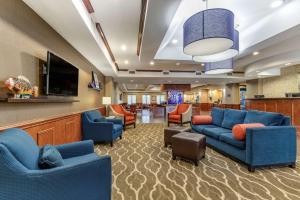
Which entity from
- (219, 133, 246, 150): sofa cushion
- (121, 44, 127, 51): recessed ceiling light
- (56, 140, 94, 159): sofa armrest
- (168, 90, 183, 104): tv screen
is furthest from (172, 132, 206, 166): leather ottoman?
(168, 90, 183, 104): tv screen

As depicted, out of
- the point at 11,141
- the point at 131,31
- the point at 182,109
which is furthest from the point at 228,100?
the point at 11,141

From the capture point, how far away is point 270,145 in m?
2.59

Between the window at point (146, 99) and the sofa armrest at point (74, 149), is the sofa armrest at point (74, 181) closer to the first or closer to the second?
the sofa armrest at point (74, 149)

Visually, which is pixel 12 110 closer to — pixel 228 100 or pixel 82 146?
pixel 82 146

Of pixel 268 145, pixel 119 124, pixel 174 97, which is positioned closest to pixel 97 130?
pixel 119 124

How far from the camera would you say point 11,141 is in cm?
125

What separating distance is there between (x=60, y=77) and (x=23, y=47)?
0.84 m

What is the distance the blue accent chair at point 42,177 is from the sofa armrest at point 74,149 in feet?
1.32

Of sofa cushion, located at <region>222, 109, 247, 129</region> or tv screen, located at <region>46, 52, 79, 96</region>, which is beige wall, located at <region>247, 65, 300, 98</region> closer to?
sofa cushion, located at <region>222, 109, 247, 129</region>

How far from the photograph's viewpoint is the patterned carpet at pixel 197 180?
6.48 feet

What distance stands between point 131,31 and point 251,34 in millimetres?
3212

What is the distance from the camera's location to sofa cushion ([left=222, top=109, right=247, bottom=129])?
368 centimetres

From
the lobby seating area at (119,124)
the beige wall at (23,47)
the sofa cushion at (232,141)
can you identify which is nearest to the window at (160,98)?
the lobby seating area at (119,124)

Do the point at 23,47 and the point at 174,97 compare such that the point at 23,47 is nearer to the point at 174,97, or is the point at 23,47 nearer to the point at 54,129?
the point at 54,129
